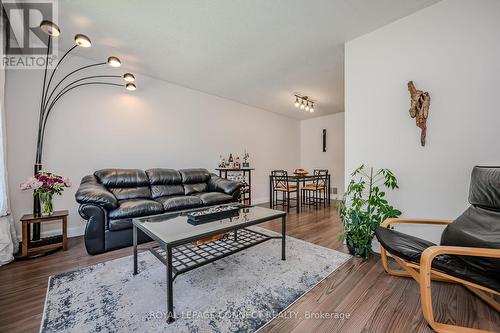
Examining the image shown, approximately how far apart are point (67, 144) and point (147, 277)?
7.93 feet

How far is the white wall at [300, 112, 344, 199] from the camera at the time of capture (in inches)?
229

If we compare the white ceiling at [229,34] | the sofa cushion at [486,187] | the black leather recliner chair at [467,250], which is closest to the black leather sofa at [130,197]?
the white ceiling at [229,34]

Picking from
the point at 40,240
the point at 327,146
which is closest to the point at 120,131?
the point at 40,240

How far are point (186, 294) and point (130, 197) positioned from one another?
1895 mm

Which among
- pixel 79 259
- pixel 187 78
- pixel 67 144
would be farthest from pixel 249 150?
pixel 79 259

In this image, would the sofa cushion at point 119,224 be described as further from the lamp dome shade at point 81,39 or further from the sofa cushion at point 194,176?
the lamp dome shade at point 81,39

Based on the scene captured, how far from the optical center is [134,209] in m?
2.47

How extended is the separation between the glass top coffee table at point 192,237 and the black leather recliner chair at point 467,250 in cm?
→ 107

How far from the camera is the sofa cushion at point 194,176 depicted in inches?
145

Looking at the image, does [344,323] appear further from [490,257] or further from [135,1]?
[135,1]

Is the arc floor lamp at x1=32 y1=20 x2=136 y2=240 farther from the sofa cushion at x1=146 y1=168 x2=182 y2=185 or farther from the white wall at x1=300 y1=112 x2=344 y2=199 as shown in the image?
the white wall at x1=300 y1=112 x2=344 y2=199

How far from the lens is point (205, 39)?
2.47 m

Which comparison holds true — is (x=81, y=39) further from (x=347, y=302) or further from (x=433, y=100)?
(x=433, y=100)

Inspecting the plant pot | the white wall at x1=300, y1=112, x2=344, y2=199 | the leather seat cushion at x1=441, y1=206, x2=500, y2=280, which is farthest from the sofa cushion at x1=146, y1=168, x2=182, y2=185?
the white wall at x1=300, y1=112, x2=344, y2=199
